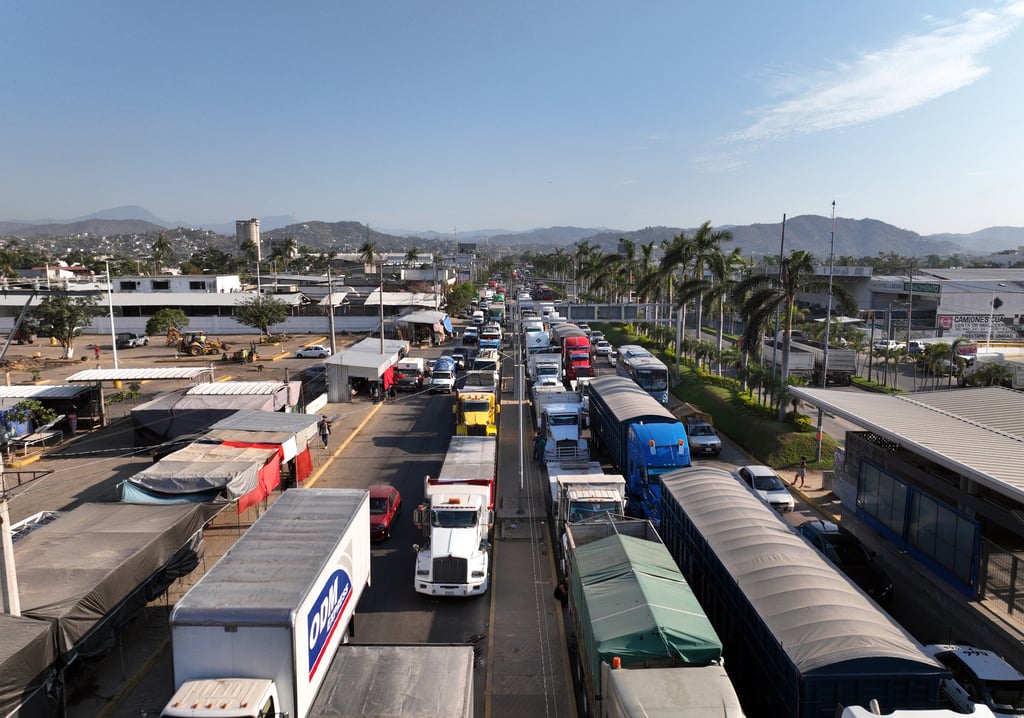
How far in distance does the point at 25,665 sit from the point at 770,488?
766 inches

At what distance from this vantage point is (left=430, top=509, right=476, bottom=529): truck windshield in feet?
52.9

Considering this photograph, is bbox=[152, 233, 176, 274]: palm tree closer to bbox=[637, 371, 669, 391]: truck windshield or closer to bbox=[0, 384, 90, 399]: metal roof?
bbox=[0, 384, 90, 399]: metal roof

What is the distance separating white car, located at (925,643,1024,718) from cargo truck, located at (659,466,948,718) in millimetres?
993

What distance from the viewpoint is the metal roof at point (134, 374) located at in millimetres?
31562

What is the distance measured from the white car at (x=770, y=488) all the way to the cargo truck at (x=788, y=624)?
6.81 m

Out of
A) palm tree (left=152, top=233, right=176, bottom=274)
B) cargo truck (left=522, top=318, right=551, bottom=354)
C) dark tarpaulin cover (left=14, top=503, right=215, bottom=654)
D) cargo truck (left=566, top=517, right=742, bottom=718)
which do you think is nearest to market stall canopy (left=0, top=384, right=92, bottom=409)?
dark tarpaulin cover (left=14, top=503, right=215, bottom=654)

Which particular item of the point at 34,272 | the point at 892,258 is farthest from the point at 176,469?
the point at 892,258

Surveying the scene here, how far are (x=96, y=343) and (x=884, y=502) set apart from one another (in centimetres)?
7016

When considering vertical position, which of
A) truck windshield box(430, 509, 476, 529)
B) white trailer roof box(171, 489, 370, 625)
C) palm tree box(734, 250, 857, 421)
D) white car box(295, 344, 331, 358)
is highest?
palm tree box(734, 250, 857, 421)

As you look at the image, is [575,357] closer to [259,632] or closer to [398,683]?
[398,683]

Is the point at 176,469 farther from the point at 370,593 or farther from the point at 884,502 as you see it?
the point at 884,502

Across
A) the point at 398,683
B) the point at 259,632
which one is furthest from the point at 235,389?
the point at 398,683

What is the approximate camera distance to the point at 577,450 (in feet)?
81.5

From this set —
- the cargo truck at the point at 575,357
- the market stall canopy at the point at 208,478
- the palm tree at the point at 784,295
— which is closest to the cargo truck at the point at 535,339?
the cargo truck at the point at 575,357
